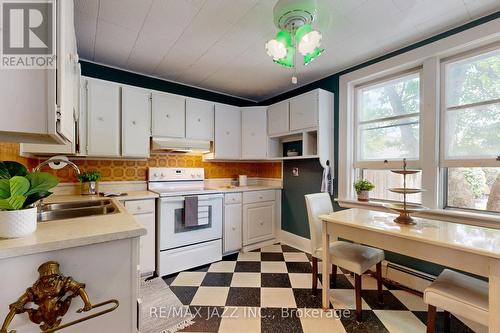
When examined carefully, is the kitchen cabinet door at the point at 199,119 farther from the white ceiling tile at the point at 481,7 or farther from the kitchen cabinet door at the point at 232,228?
the white ceiling tile at the point at 481,7

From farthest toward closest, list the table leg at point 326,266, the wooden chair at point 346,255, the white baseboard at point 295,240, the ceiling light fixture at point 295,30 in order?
1. the white baseboard at point 295,240
2. the table leg at point 326,266
3. the wooden chair at point 346,255
4. the ceiling light fixture at point 295,30

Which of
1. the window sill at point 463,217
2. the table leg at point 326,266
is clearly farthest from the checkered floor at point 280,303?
the window sill at point 463,217

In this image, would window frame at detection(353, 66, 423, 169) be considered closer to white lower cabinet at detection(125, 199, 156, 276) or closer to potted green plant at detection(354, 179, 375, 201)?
potted green plant at detection(354, 179, 375, 201)

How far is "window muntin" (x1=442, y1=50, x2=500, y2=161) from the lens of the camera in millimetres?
1767

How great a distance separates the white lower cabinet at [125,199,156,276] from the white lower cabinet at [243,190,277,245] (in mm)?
1189

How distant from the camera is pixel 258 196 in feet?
Answer: 10.6

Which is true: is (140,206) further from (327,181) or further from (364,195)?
(364,195)

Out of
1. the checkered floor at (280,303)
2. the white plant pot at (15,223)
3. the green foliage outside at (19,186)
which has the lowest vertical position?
the checkered floor at (280,303)

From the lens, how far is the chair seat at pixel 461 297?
1.15 m

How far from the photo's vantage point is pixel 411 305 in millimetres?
1857

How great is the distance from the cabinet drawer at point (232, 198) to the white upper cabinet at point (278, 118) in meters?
1.05

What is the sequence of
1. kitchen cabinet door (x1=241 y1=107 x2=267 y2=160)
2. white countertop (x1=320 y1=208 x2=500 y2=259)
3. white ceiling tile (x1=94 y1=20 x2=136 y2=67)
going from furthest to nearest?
1. kitchen cabinet door (x1=241 y1=107 x2=267 y2=160)
2. white ceiling tile (x1=94 y1=20 x2=136 y2=67)
3. white countertop (x1=320 y1=208 x2=500 y2=259)

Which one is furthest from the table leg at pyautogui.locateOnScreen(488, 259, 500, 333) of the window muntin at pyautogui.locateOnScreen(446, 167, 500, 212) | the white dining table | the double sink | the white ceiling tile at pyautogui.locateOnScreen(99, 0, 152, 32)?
the white ceiling tile at pyautogui.locateOnScreen(99, 0, 152, 32)

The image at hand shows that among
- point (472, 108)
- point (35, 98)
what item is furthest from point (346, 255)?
point (35, 98)
